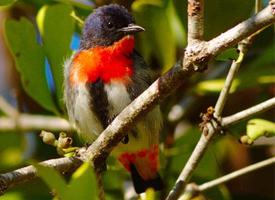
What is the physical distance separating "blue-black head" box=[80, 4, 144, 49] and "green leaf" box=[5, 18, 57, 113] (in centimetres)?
40

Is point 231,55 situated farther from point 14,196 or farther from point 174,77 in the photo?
point 14,196

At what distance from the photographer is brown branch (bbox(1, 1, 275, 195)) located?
210cm

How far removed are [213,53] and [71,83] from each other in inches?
63.1

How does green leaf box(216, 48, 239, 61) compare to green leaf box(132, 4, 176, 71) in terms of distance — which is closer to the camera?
green leaf box(216, 48, 239, 61)

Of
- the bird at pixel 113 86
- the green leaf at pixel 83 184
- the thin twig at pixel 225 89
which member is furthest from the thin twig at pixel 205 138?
the bird at pixel 113 86

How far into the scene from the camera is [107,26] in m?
3.99

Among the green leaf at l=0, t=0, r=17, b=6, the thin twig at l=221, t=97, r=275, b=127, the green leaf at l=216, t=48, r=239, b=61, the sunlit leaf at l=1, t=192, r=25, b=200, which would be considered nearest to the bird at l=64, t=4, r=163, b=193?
the sunlit leaf at l=1, t=192, r=25, b=200

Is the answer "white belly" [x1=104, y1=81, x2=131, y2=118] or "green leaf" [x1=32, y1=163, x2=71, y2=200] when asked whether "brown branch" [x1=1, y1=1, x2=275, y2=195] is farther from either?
"white belly" [x1=104, y1=81, x2=131, y2=118]

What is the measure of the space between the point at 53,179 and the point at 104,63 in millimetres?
1987

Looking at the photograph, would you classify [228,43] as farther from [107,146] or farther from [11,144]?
[11,144]

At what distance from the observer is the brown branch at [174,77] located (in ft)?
6.89

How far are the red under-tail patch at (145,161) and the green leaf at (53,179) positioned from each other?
6.56 feet

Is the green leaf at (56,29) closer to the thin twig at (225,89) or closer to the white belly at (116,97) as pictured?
the white belly at (116,97)

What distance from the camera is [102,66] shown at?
3.66 metres
